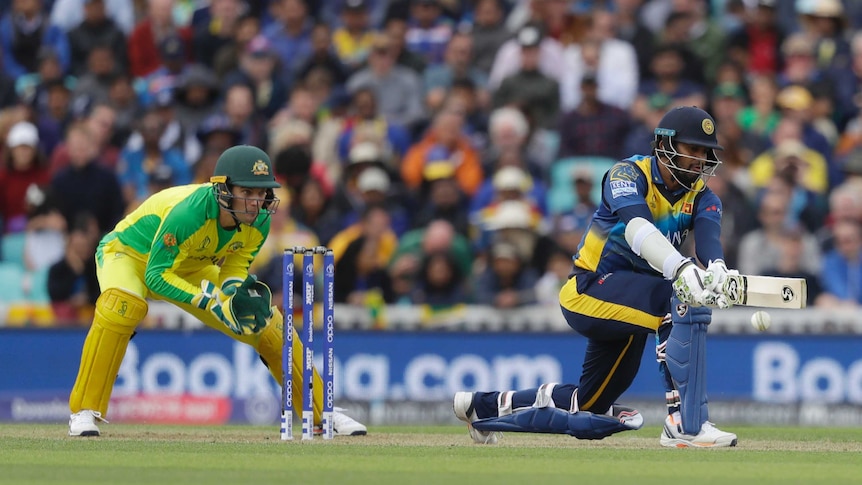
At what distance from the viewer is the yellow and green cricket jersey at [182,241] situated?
934cm

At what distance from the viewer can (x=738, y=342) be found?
1307cm

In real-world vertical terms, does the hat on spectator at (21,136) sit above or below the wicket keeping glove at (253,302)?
above

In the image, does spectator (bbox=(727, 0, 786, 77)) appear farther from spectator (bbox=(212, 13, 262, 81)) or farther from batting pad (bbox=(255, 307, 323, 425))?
batting pad (bbox=(255, 307, 323, 425))

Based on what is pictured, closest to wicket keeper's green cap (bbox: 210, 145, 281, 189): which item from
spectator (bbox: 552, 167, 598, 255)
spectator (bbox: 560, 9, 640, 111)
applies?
spectator (bbox: 552, 167, 598, 255)

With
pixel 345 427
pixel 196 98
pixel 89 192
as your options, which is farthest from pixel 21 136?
pixel 345 427

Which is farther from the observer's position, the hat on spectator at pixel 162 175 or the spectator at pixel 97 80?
the spectator at pixel 97 80

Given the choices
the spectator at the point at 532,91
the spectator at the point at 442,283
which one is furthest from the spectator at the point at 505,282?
the spectator at the point at 532,91

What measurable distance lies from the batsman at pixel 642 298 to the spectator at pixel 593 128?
5.74m

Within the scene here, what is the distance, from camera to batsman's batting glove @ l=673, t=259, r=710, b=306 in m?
8.25

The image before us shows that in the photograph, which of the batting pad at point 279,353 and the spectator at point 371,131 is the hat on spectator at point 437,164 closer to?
the spectator at point 371,131

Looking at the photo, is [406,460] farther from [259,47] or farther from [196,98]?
[259,47]

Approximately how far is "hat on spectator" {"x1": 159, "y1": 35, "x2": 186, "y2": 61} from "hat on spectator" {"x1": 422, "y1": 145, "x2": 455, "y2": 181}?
133 inches

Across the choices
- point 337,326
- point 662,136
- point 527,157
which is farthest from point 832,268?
point 662,136

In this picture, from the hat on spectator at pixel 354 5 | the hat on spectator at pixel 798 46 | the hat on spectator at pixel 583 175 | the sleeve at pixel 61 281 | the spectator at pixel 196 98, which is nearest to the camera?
the sleeve at pixel 61 281
